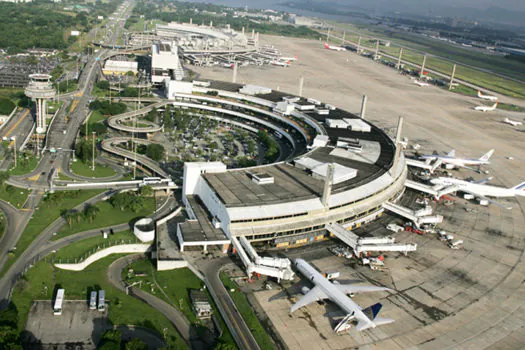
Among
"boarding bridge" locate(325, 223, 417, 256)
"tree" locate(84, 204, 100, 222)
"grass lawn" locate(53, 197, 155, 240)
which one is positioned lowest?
"grass lawn" locate(53, 197, 155, 240)

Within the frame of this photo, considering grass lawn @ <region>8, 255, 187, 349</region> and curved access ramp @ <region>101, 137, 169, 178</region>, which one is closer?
grass lawn @ <region>8, 255, 187, 349</region>

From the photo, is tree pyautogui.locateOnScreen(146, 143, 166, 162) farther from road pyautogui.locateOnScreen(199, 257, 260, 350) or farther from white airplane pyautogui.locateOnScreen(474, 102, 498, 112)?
white airplane pyautogui.locateOnScreen(474, 102, 498, 112)

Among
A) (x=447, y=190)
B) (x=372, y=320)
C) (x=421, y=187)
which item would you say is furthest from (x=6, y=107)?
(x=372, y=320)

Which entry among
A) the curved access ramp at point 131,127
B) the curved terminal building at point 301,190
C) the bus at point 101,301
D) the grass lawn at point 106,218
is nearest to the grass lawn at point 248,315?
the curved terminal building at point 301,190

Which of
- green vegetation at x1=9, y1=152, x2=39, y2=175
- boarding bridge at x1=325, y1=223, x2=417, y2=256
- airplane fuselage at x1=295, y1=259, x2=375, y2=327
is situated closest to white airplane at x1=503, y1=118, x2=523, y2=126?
boarding bridge at x1=325, y1=223, x2=417, y2=256

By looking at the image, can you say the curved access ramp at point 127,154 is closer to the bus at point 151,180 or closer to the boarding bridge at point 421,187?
the bus at point 151,180
